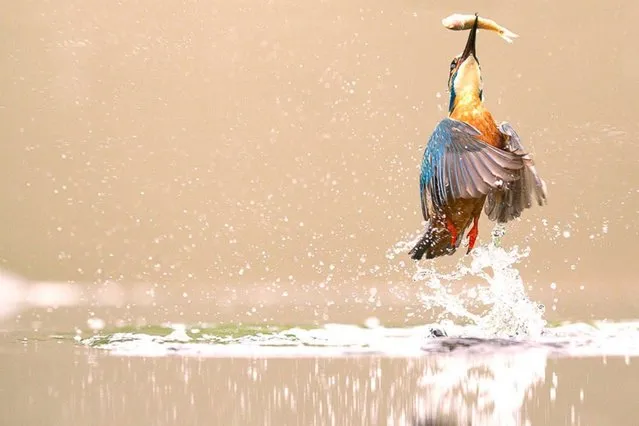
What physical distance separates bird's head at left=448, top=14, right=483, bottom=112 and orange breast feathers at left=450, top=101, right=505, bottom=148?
17 mm

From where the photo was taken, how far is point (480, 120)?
215 cm

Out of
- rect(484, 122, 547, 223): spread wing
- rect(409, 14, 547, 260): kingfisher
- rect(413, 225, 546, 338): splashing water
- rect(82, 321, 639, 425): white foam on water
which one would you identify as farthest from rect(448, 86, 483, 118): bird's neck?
rect(82, 321, 639, 425): white foam on water

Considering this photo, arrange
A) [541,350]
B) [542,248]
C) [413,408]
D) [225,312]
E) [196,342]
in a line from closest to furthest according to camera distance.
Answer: [413,408]
[541,350]
[196,342]
[225,312]
[542,248]

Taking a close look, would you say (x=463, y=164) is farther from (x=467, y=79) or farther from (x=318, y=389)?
(x=318, y=389)

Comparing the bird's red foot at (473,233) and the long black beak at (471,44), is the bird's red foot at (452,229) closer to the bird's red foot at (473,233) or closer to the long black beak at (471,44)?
the bird's red foot at (473,233)

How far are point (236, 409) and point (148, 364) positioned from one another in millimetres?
471

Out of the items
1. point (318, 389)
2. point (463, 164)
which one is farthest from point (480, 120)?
point (318, 389)

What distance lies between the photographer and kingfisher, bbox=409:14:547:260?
79.9 inches

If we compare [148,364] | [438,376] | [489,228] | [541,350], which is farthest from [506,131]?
[489,228]

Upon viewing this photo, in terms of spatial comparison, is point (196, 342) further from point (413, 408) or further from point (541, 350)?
point (413, 408)

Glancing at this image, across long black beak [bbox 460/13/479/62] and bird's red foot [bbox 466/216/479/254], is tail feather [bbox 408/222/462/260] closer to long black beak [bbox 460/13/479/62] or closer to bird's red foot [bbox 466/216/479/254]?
bird's red foot [bbox 466/216/479/254]

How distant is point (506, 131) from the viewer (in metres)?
2.20

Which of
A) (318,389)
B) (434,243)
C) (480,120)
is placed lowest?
(318,389)

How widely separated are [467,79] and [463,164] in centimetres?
22
